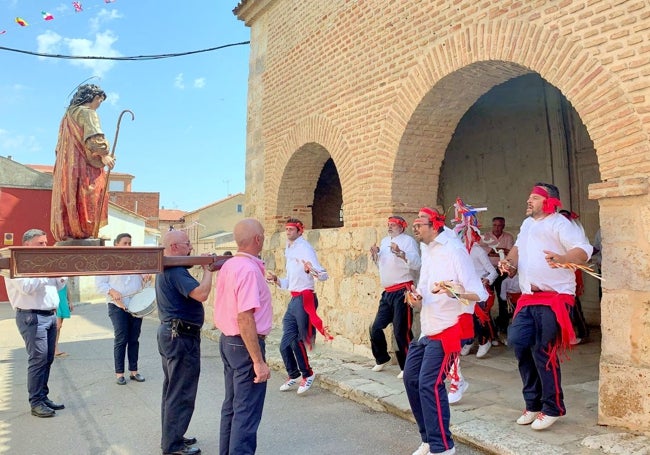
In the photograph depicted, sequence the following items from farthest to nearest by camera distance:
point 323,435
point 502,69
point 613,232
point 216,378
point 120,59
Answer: point 120,59
point 216,378
point 502,69
point 323,435
point 613,232

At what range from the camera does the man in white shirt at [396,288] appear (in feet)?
17.9

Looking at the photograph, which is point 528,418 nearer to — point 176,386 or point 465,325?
point 465,325

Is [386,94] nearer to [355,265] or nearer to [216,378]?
[355,265]

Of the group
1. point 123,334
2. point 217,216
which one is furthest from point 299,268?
point 217,216

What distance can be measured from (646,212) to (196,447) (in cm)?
379

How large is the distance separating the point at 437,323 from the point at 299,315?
2.26 m

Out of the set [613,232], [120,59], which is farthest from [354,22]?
[120,59]

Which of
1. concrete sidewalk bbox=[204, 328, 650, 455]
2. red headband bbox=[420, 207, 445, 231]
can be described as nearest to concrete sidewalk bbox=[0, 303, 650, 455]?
concrete sidewalk bbox=[204, 328, 650, 455]

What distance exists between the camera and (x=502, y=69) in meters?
5.22

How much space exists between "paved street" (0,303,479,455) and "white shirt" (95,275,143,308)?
3.43ft

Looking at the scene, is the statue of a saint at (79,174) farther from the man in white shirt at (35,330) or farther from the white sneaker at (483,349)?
the white sneaker at (483,349)

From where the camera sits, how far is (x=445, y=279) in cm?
357

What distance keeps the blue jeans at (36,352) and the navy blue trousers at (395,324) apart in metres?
3.32

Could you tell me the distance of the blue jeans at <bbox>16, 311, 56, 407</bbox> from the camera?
480 centimetres
